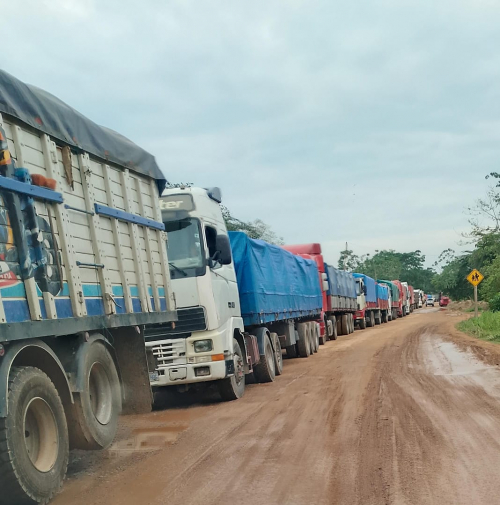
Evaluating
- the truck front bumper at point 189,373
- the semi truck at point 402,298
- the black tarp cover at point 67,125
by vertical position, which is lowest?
the semi truck at point 402,298

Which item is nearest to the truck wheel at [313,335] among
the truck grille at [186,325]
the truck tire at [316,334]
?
the truck tire at [316,334]

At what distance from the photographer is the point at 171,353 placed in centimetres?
998

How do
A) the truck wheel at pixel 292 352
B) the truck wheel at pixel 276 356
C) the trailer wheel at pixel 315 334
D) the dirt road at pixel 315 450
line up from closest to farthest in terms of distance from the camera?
1. the dirt road at pixel 315 450
2. the truck wheel at pixel 276 356
3. the truck wheel at pixel 292 352
4. the trailer wheel at pixel 315 334

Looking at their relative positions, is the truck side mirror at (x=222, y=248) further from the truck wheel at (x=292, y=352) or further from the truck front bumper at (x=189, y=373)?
the truck wheel at (x=292, y=352)

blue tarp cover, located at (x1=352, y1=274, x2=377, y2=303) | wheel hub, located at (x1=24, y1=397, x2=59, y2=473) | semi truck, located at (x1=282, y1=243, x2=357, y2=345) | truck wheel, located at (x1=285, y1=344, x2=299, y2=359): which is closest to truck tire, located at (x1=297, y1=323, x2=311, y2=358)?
truck wheel, located at (x1=285, y1=344, x2=299, y2=359)

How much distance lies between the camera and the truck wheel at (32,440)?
462 centimetres

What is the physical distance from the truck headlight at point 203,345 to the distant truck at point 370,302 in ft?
91.2

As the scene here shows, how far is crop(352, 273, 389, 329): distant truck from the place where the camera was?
3778 cm

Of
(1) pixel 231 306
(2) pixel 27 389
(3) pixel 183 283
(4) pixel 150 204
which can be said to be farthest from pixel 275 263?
(2) pixel 27 389

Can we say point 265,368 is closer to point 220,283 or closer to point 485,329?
point 220,283

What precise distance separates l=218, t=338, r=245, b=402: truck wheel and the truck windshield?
1550 mm

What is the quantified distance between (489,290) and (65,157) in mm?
39363

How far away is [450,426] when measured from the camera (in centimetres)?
748

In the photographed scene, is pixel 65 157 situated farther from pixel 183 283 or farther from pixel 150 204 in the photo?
pixel 183 283
